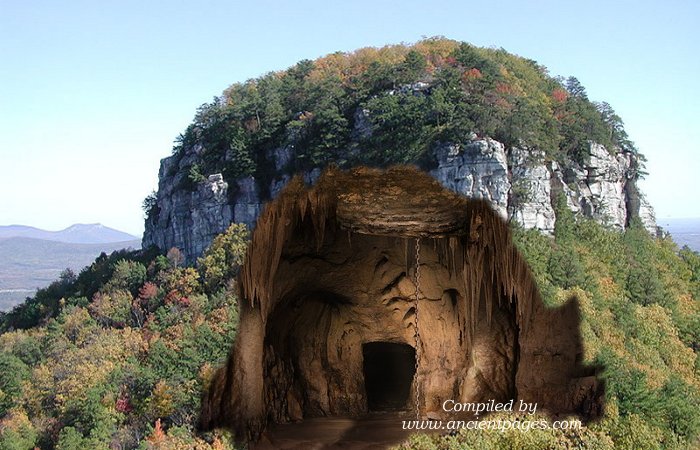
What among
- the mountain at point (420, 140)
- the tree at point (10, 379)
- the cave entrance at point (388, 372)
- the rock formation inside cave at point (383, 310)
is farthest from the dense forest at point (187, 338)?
the cave entrance at point (388, 372)

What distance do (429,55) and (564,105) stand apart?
42.0 ft

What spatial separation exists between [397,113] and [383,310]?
44.6 m

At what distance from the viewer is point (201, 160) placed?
64875mm

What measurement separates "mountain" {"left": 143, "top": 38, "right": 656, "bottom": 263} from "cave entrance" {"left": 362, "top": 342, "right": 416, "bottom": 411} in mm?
33766

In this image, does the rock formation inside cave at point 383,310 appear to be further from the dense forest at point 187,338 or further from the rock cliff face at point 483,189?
the rock cliff face at point 483,189

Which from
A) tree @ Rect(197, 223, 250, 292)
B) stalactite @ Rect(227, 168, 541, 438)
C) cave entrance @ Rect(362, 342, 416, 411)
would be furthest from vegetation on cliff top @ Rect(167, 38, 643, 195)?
stalactite @ Rect(227, 168, 541, 438)

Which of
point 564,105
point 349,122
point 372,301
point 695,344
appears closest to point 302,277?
point 372,301

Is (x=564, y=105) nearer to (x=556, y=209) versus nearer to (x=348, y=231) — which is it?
(x=556, y=209)

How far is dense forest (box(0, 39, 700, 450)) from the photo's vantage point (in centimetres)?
3342

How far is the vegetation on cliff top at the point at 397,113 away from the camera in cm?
5406

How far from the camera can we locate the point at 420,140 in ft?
178

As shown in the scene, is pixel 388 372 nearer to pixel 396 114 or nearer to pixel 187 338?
pixel 187 338

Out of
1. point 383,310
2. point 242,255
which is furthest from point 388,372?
point 242,255

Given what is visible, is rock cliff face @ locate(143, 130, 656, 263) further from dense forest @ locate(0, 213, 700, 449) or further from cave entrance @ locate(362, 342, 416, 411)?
cave entrance @ locate(362, 342, 416, 411)
